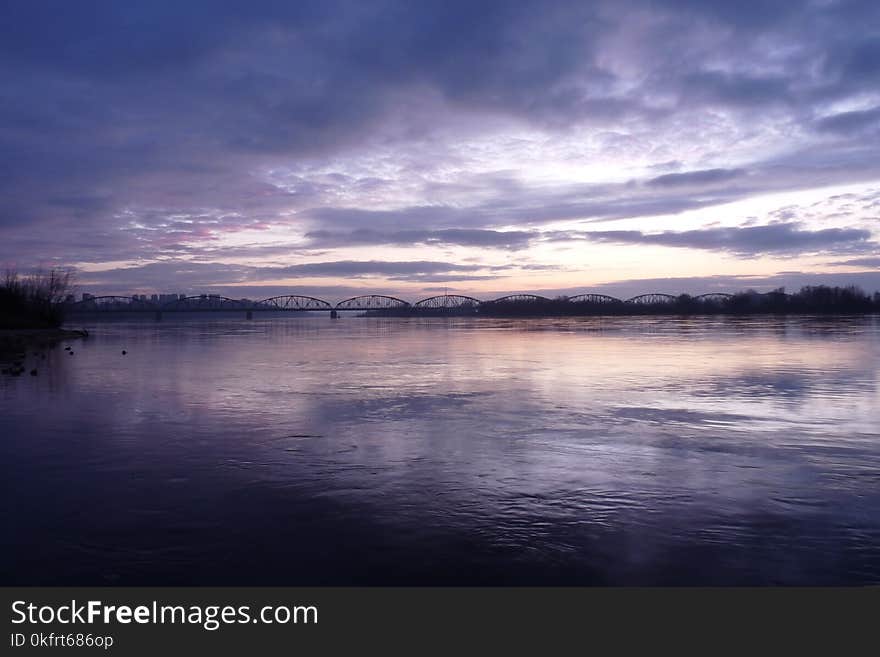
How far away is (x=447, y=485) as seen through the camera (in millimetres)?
9422

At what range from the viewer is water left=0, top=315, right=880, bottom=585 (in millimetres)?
6598

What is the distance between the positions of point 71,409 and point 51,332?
176 ft

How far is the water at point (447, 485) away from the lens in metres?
6.60

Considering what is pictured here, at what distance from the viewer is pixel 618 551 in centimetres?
690

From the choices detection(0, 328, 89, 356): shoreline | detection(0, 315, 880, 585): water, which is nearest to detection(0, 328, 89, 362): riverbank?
detection(0, 328, 89, 356): shoreline

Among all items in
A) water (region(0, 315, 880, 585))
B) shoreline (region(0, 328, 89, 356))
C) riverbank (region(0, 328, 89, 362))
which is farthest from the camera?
shoreline (region(0, 328, 89, 356))

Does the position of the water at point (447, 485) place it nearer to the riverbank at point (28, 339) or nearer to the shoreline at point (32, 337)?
the riverbank at point (28, 339)

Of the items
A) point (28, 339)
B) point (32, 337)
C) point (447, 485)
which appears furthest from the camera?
point (32, 337)

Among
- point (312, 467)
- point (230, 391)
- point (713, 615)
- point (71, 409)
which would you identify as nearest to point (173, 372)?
point (230, 391)

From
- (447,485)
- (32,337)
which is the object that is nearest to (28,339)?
(32,337)

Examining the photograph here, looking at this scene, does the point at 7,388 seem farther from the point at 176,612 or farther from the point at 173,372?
the point at 176,612

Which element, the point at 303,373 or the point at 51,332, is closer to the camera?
the point at 303,373

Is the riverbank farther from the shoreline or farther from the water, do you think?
the water

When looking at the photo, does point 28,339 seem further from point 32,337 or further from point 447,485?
point 447,485
